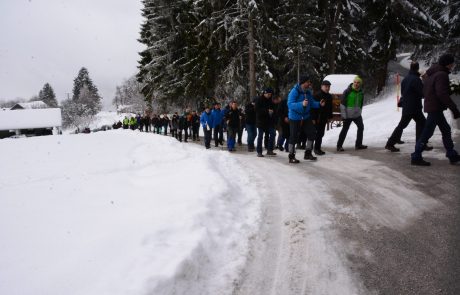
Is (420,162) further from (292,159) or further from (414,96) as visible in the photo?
(292,159)

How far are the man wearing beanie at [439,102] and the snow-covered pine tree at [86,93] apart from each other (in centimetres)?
11567

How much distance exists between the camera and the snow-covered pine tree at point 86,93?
113m

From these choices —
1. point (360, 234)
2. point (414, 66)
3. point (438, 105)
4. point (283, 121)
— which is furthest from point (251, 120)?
point (360, 234)

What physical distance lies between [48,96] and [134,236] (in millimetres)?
149203

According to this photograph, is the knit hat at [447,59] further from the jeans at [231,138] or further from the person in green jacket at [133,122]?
the person in green jacket at [133,122]

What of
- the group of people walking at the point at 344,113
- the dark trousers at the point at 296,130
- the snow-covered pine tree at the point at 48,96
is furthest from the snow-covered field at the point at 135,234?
the snow-covered pine tree at the point at 48,96

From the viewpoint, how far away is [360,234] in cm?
404

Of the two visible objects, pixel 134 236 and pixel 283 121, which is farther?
pixel 283 121

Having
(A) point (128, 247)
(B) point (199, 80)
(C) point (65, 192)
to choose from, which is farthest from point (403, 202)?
(B) point (199, 80)

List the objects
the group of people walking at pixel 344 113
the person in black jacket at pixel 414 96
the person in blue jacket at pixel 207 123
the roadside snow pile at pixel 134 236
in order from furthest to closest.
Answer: the person in blue jacket at pixel 207 123, the person in black jacket at pixel 414 96, the group of people walking at pixel 344 113, the roadside snow pile at pixel 134 236

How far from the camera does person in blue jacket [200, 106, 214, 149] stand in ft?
45.7

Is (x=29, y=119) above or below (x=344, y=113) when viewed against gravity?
below

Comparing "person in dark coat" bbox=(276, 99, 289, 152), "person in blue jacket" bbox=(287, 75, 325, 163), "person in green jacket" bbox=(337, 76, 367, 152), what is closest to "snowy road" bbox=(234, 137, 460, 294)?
"person in blue jacket" bbox=(287, 75, 325, 163)

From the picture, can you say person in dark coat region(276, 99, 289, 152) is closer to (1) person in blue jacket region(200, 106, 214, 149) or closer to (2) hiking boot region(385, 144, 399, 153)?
(2) hiking boot region(385, 144, 399, 153)
